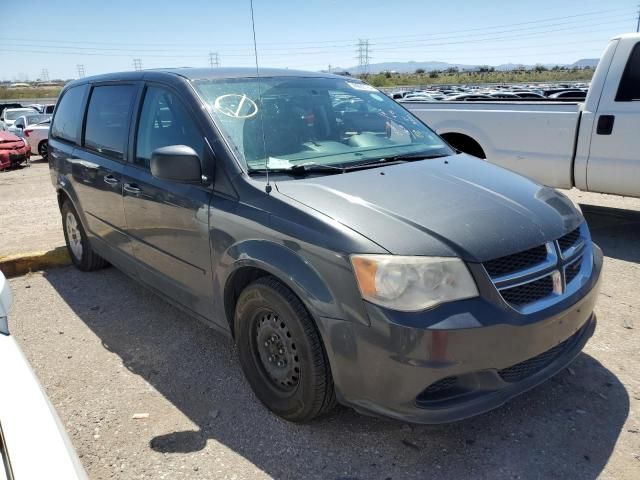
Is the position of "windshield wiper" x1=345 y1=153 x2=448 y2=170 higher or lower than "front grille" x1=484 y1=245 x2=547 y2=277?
higher

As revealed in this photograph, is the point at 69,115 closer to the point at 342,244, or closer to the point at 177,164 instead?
the point at 177,164

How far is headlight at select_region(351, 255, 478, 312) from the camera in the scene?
7.15ft

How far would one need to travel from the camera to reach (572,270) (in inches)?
104

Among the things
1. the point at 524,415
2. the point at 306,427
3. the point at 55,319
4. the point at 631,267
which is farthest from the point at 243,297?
the point at 631,267

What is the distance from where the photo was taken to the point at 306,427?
2.73 metres

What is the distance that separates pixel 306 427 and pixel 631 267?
12.2 feet

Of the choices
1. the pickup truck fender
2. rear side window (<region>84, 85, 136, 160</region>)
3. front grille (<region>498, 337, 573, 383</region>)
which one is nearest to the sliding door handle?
rear side window (<region>84, 85, 136, 160</region>)

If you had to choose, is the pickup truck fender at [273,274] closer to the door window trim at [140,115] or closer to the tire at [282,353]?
the tire at [282,353]

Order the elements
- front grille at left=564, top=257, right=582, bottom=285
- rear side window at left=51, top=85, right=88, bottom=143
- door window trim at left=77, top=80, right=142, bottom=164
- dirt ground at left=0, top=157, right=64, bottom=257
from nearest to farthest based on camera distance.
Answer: front grille at left=564, top=257, right=582, bottom=285 < door window trim at left=77, top=80, right=142, bottom=164 < rear side window at left=51, top=85, right=88, bottom=143 < dirt ground at left=0, top=157, right=64, bottom=257

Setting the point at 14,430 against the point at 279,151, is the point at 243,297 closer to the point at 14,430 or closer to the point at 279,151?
the point at 279,151

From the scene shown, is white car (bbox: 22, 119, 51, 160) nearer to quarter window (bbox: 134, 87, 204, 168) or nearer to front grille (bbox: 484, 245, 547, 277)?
quarter window (bbox: 134, 87, 204, 168)

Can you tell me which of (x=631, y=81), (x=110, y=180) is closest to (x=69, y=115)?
(x=110, y=180)

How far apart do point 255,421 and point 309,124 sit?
1.80 meters

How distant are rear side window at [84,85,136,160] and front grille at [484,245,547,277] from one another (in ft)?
9.06
